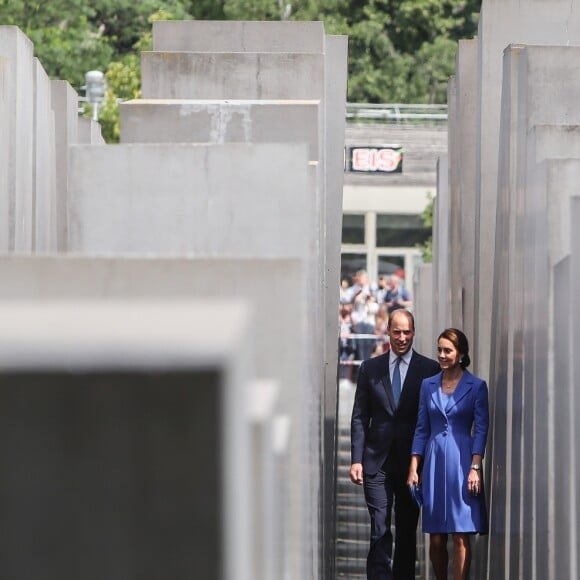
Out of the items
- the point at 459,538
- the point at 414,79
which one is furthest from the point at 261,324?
the point at 414,79

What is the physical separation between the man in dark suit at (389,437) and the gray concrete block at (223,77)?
342cm

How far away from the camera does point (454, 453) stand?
27.2ft

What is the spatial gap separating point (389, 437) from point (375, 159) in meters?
25.0

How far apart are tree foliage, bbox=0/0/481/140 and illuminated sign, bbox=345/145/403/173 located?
19.1 feet

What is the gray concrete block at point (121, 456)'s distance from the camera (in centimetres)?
237

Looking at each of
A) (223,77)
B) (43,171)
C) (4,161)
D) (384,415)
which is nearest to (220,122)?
(4,161)

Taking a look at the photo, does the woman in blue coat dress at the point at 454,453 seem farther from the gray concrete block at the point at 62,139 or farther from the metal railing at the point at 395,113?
the metal railing at the point at 395,113

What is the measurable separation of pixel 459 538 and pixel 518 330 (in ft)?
4.34

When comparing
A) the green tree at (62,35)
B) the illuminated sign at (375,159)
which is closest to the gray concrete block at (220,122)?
the illuminated sign at (375,159)

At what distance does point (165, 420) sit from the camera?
2379 millimetres

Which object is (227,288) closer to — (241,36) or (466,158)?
(466,158)

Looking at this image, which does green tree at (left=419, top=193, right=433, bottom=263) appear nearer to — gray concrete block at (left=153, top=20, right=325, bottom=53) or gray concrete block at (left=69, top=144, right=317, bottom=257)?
gray concrete block at (left=153, top=20, right=325, bottom=53)

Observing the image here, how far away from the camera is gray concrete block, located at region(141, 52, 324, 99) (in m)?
11.8

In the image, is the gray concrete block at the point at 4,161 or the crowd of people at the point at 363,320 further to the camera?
the crowd of people at the point at 363,320
